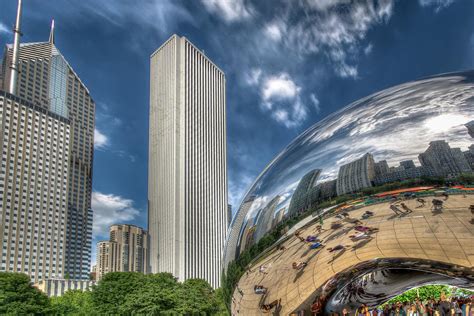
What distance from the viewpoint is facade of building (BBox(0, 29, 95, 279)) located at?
15300 cm

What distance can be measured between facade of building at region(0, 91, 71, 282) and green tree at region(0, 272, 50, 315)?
77866 mm

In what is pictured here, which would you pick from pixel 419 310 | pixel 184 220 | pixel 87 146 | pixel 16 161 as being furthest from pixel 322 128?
pixel 87 146

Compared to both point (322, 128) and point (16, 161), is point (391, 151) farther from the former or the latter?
point (16, 161)

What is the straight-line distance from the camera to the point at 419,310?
4.88 m

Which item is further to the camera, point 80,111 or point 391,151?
point 80,111

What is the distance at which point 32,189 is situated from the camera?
127938 mm

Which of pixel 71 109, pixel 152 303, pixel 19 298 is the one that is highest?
pixel 71 109

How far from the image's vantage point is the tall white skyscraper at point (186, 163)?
12494 cm

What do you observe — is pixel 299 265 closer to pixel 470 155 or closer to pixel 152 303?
pixel 470 155

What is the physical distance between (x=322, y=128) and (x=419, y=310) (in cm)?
313

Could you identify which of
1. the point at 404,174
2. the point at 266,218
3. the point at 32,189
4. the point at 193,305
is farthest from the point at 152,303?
the point at 32,189

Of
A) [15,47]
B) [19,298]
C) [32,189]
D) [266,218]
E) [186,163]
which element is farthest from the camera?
[186,163]

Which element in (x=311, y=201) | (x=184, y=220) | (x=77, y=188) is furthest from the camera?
(x=77, y=188)

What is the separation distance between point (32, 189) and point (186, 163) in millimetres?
46536
